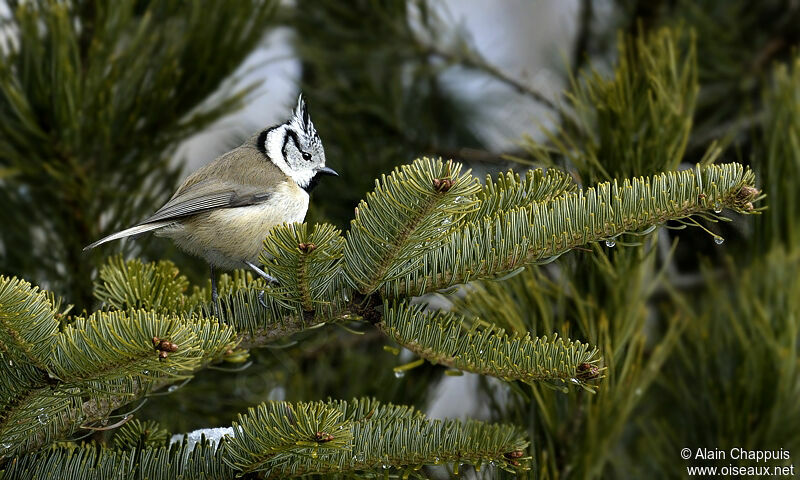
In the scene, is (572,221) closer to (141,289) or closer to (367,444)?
(367,444)

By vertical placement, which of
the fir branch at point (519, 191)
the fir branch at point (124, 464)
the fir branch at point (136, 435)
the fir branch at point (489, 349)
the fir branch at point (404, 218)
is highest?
the fir branch at point (519, 191)

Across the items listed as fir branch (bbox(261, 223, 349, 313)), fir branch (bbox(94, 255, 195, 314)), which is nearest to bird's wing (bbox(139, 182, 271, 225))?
fir branch (bbox(94, 255, 195, 314))

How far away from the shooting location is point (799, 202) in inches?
61.8

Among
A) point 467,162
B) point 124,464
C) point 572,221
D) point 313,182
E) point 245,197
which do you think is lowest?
point 124,464

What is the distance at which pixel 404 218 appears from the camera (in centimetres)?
92

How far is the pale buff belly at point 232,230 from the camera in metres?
1.79

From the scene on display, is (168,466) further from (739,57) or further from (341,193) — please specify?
(739,57)

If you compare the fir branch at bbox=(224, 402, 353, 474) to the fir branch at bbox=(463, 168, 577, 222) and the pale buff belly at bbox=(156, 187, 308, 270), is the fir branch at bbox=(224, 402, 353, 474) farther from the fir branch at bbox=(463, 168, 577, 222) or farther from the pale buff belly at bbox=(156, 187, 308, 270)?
the pale buff belly at bbox=(156, 187, 308, 270)

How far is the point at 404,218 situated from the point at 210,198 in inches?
40.7

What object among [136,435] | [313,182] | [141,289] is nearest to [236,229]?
[313,182]

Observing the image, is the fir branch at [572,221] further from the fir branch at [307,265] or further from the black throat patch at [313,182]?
the black throat patch at [313,182]

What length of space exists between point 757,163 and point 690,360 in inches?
17.1

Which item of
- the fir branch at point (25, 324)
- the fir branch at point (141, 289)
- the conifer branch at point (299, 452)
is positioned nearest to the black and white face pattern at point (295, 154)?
the fir branch at point (141, 289)

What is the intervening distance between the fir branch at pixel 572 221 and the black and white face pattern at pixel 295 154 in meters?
0.92
